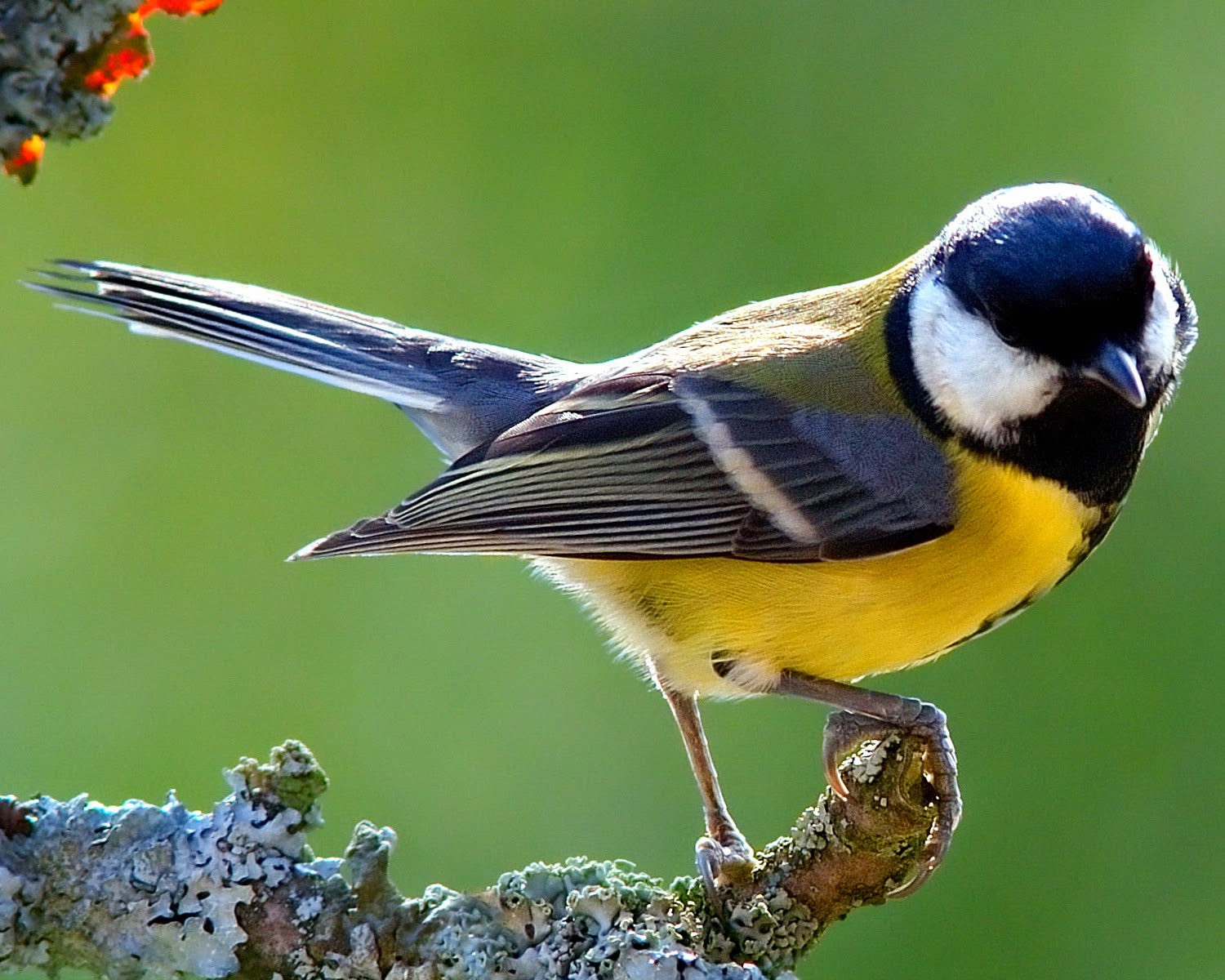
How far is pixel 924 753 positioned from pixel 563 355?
1758 mm

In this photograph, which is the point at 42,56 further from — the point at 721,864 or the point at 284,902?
the point at 721,864

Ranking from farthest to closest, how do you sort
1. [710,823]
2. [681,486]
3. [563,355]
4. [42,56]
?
[563,355]
[681,486]
[710,823]
[42,56]

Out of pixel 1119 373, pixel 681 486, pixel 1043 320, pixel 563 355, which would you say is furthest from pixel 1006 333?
pixel 563 355

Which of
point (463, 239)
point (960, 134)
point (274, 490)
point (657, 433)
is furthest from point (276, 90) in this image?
point (657, 433)

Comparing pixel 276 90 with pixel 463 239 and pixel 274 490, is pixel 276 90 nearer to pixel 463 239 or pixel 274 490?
pixel 463 239

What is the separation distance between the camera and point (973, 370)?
232 centimetres

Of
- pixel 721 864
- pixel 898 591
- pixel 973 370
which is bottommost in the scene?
pixel 721 864

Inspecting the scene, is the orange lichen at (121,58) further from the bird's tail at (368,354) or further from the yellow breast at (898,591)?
the yellow breast at (898,591)

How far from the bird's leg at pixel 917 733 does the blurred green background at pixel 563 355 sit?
963 millimetres

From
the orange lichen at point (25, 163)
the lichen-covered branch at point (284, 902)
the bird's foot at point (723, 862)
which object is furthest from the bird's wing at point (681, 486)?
the orange lichen at point (25, 163)

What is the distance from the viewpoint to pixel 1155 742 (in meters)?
3.10

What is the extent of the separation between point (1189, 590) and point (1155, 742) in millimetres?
315

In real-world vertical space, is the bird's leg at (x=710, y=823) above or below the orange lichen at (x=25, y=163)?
below

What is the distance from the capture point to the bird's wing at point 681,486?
7.82 feet
